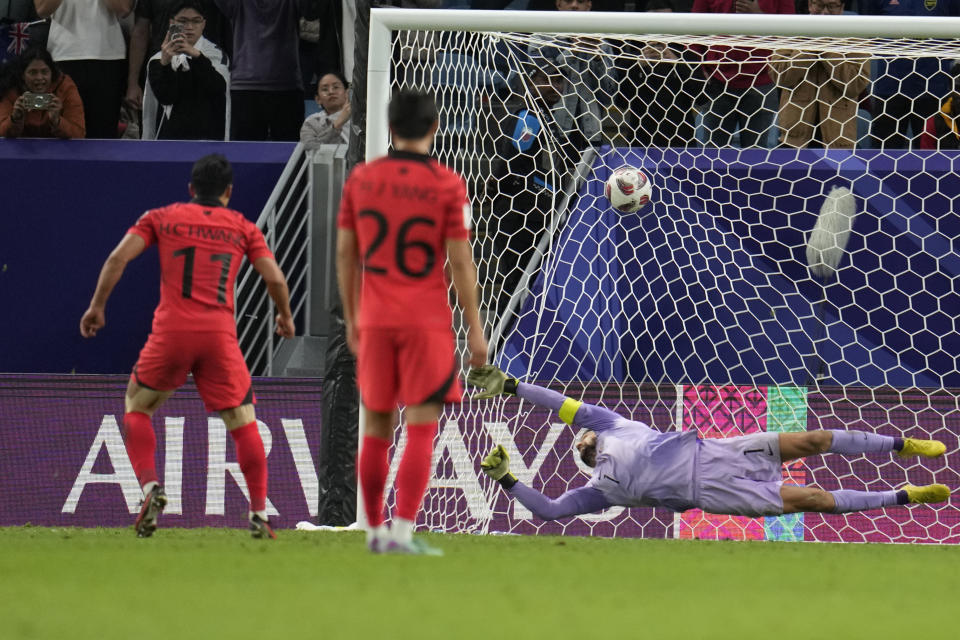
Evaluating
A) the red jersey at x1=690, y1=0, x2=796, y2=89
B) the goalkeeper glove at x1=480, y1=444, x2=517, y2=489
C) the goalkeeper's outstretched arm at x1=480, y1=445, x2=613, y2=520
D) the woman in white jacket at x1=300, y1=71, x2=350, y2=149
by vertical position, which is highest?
the red jersey at x1=690, y1=0, x2=796, y2=89

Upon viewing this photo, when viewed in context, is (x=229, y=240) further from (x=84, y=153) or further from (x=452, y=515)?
(x=84, y=153)

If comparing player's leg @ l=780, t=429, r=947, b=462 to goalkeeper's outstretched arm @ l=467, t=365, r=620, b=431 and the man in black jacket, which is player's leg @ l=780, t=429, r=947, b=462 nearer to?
goalkeeper's outstretched arm @ l=467, t=365, r=620, b=431

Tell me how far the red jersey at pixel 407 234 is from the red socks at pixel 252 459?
5.49 ft

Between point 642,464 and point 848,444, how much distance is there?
108 cm

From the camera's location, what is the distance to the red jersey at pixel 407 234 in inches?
203

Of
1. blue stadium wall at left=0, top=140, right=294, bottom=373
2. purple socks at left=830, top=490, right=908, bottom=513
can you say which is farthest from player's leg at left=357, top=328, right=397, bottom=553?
blue stadium wall at left=0, top=140, right=294, bottom=373

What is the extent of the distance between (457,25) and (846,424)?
3.46m

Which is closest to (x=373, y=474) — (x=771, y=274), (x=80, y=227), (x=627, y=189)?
(x=627, y=189)

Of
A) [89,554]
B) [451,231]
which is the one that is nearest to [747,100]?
[451,231]

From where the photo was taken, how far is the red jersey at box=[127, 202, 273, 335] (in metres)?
6.50

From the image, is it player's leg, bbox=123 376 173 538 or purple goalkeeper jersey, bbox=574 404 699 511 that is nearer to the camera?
player's leg, bbox=123 376 173 538

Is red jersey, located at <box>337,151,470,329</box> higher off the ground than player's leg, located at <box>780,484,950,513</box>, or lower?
higher

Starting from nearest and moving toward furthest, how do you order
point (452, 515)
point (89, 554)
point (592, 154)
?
1. point (89, 554)
2. point (452, 515)
3. point (592, 154)

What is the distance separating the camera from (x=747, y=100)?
1011cm
